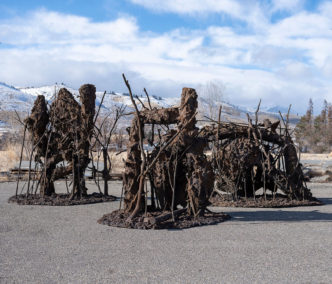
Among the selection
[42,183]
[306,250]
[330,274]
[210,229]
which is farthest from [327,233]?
[42,183]

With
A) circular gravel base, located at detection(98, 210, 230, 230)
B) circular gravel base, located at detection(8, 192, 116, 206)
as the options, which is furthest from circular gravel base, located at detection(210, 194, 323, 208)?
circular gravel base, located at detection(8, 192, 116, 206)

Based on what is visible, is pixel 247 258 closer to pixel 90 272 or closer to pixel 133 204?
pixel 90 272

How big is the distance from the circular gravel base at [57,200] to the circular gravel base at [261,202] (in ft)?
10.1

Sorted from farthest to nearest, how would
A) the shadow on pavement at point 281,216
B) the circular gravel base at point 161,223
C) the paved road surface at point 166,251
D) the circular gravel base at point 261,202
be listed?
the circular gravel base at point 261,202, the shadow on pavement at point 281,216, the circular gravel base at point 161,223, the paved road surface at point 166,251

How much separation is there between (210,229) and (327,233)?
84.4 inches

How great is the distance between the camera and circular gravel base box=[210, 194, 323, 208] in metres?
11.9

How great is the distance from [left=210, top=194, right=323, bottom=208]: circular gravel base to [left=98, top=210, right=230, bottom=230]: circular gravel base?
2.17m

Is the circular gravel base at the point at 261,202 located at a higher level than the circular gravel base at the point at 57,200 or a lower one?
higher

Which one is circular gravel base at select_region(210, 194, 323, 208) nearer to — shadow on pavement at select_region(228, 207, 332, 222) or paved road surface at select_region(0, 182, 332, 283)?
shadow on pavement at select_region(228, 207, 332, 222)

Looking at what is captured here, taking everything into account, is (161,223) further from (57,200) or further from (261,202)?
(57,200)

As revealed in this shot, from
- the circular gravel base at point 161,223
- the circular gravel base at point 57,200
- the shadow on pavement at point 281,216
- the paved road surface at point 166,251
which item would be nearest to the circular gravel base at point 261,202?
the shadow on pavement at point 281,216

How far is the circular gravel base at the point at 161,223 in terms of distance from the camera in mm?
8727

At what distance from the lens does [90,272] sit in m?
5.85

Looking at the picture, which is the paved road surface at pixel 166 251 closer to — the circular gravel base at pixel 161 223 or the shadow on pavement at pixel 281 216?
the shadow on pavement at pixel 281 216
